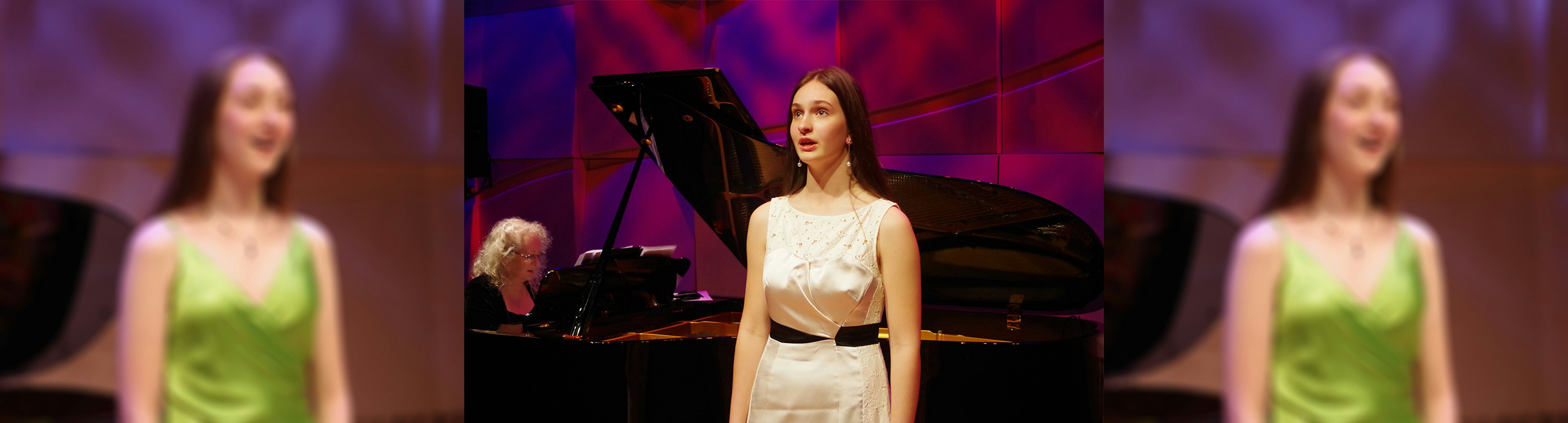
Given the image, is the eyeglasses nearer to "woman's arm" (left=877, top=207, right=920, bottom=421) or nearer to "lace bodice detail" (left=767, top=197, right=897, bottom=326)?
"lace bodice detail" (left=767, top=197, right=897, bottom=326)

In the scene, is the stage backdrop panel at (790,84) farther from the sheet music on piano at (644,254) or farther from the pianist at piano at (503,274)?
the pianist at piano at (503,274)

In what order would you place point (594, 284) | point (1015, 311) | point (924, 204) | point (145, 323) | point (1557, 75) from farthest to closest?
point (1015, 311), point (924, 204), point (594, 284), point (1557, 75), point (145, 323)

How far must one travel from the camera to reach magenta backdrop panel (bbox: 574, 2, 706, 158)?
5.90 meters

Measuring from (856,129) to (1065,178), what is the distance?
322 cm

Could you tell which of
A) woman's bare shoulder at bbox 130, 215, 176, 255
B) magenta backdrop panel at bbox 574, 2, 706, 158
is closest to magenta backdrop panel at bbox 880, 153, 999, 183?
magenta backdrop panel at bbox 574, 2, 706, 158

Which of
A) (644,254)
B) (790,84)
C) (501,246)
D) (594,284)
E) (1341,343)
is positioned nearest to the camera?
(1341,343)

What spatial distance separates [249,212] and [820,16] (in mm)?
4675

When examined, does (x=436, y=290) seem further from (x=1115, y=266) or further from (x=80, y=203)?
(x=1115, y=266)

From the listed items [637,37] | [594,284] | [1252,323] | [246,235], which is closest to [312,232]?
[246,235]

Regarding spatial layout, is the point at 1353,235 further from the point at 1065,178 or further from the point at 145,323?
the point at 1065,178

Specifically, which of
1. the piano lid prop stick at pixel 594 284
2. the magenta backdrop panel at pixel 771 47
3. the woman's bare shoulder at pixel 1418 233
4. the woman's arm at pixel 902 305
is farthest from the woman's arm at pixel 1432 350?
the magenta backdrop panel at pixel 771 47

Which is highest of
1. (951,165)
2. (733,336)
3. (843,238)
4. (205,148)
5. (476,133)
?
(476,133)

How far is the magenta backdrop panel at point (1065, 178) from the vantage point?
5.03m

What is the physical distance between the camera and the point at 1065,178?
5.12 metres
